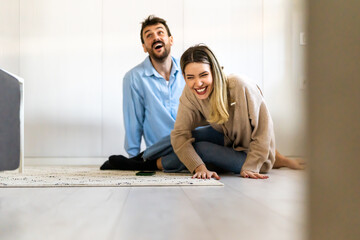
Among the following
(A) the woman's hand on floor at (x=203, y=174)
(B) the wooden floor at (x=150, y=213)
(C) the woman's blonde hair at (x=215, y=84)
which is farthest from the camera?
(C) the woman's blonde hair at (x=215, y=84)

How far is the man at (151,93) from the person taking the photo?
286 cm

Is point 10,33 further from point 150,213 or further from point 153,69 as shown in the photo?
point 150,213

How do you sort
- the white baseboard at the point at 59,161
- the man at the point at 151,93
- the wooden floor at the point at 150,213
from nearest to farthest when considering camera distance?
1. the wooden floor at the point at 150,213
2. the man at the point at 151,93
3. the white baseboard at the point at 59,161

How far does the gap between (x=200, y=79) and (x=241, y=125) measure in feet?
0.96

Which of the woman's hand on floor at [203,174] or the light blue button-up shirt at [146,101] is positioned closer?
the woman's hand on floor at [203,174]

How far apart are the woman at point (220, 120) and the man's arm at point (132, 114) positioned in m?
0.81

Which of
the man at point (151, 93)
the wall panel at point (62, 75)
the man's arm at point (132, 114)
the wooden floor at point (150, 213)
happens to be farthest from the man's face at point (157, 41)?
the wooden floor at point (150, 213)

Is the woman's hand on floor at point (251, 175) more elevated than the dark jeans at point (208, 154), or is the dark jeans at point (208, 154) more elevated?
the dark jeans at point (208, 154)

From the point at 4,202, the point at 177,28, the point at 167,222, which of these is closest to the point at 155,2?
the point at 177,28

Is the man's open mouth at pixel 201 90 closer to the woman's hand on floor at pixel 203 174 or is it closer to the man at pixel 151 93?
the woman's hand on floor at pixel 203 174

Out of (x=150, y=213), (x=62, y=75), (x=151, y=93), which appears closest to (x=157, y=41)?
(x=151, y=93)

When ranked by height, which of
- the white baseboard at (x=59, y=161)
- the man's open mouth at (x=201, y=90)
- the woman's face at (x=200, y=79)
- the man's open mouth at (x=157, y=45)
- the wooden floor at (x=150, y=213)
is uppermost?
the man's open mouth at (x=157, y=45)

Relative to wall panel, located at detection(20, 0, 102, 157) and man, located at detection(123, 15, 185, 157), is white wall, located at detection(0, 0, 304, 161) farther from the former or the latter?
man, located at detection(123, 15, 185, 157)

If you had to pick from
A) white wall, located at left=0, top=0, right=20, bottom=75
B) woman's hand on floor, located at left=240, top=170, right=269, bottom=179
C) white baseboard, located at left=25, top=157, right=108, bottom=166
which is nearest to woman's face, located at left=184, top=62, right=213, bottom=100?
woman's hand on floor, located at left=240, top=170, right=269, bottom=179
